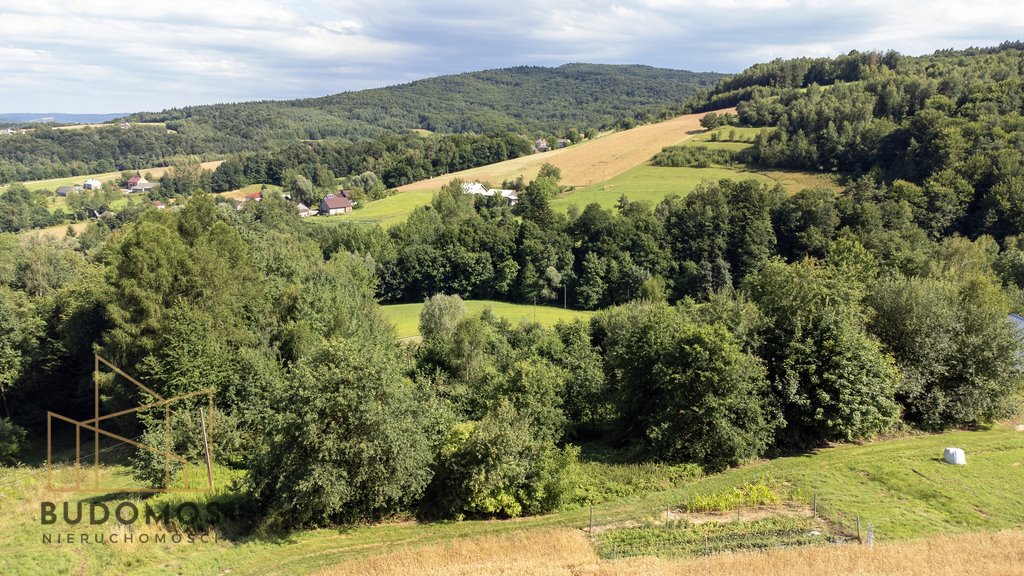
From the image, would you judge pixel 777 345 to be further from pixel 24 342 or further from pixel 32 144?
pixel 32 144

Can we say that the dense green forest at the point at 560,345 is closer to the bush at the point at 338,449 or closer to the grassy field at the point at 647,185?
the bush at the point at 338,449

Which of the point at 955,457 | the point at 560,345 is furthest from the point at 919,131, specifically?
the point at 955,457

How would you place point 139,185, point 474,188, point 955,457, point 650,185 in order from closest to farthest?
1. point 955,457
2. point 650,185
3. point 474,188
4. point 139,185

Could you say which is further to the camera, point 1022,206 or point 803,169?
point 803,169

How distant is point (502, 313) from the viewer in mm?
59719

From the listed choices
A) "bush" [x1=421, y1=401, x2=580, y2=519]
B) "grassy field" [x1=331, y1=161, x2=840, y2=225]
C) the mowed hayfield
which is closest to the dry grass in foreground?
"bush" [x1=421, y1=401, x2=580, y2=519]

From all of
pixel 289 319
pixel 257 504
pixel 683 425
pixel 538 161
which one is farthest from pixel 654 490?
pixel 538 161

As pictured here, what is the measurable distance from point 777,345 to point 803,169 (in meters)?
63.7

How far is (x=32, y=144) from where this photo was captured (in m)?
166

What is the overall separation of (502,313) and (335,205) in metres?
55.1

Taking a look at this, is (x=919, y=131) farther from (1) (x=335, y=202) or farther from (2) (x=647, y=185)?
(1) (x=335, y=202)

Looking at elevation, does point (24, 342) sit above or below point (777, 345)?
below

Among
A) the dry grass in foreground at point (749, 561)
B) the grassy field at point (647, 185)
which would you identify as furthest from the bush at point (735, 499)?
the grassy field at point (647, 185)

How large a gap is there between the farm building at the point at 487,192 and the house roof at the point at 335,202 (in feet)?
71.7
